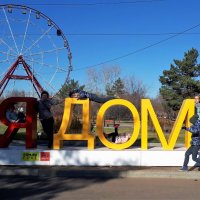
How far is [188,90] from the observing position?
54062mm

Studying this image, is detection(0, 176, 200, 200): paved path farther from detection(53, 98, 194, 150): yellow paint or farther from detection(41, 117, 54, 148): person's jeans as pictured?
detection(41, 117, 54, 148): person's jeans

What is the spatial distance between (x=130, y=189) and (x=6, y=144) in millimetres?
4858

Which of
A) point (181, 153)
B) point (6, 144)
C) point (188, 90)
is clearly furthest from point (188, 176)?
point (188, 90)

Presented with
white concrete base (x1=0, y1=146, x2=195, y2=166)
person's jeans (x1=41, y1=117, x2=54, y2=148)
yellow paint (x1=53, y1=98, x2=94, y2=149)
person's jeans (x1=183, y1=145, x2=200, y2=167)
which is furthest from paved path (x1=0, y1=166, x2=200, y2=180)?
person's jeans (x1=41, y1=117, x2=54, y2=148)

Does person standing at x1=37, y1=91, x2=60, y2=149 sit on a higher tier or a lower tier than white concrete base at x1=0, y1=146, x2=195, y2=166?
higher

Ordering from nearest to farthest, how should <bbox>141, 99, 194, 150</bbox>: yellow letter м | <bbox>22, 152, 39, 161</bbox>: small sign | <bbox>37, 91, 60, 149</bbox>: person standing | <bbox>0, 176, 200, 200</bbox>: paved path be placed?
<bbox>0, 176, 200, 200</bbox>: paved path → <bbox>22, 152, 39, 161</bbox>: small sign → <bbox>141, 99, 194, 150</bbox>: yellow letter м → <bbox>37, 91, 60, 149</bbox>: person standing

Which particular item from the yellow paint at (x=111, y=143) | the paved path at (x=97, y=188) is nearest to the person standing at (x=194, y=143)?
the paved path at (x=97, y=188)

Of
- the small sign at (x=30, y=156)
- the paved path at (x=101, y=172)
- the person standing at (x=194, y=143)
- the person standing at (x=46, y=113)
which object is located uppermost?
the person standing at (x=46, y=113)

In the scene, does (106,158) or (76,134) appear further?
(76,134)

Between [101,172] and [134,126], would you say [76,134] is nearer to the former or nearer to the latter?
[134,126]

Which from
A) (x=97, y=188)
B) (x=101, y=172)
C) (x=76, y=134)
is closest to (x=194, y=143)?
(x=101, y=172)

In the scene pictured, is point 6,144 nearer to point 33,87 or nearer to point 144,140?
point 144,140

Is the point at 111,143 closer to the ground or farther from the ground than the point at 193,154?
farther from the ground

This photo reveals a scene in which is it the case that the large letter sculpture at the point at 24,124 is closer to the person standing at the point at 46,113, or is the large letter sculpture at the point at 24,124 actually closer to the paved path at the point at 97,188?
the person standing at the point at 46,113
